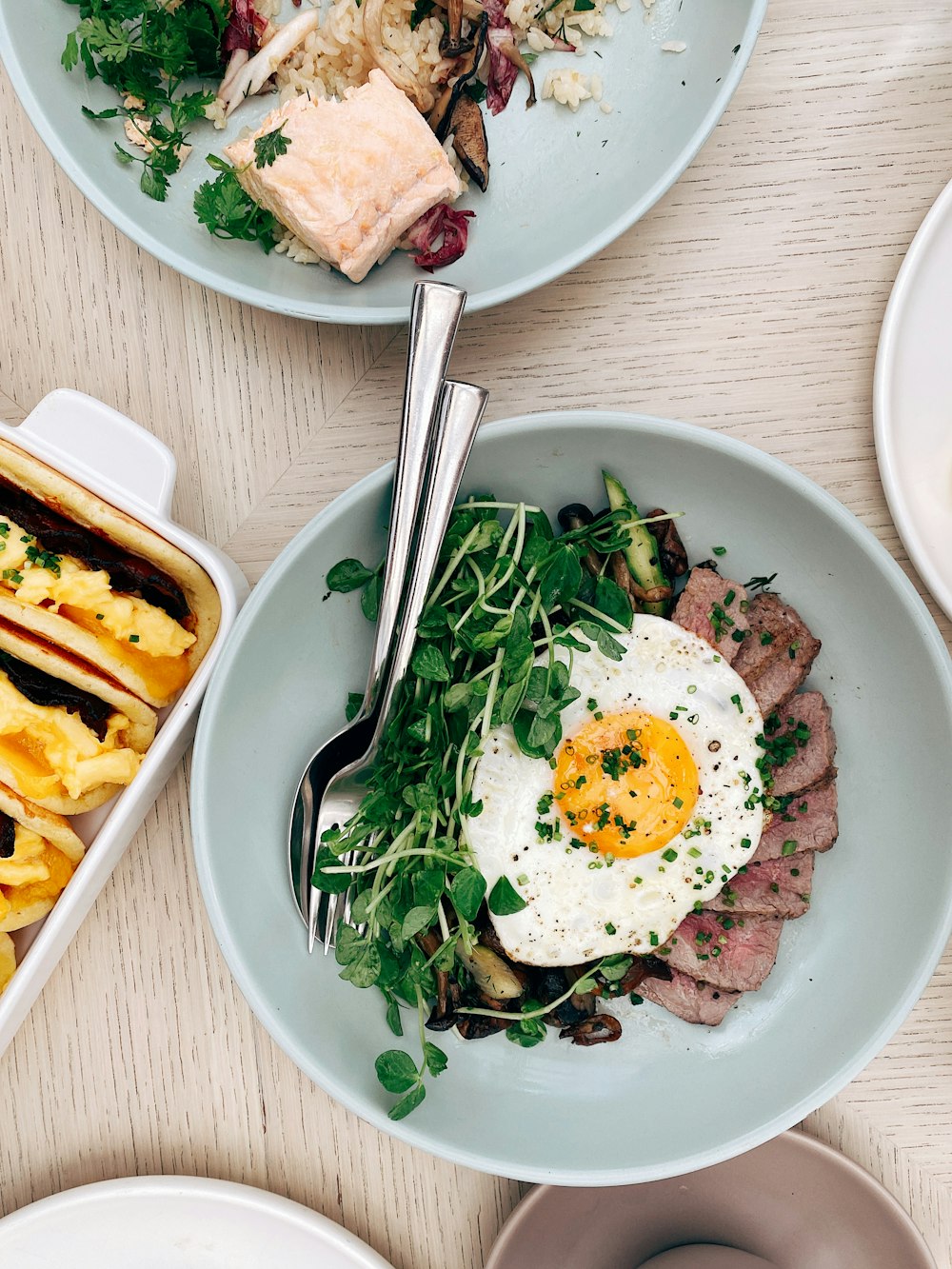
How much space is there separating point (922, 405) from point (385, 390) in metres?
0.96

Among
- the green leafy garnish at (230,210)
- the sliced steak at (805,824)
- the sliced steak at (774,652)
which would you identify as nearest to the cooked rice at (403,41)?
the green leafy garnish at (230,210)

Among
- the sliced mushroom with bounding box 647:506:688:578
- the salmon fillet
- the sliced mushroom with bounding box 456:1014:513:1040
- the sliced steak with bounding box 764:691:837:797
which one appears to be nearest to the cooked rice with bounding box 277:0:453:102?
the salmon fillet

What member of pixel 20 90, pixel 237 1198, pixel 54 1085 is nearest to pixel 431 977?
pixel 237 1198

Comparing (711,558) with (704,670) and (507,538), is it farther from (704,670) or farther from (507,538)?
(507,538)

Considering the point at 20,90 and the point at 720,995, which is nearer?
the point at 20,90

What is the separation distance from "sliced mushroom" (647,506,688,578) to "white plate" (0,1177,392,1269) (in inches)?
54.2

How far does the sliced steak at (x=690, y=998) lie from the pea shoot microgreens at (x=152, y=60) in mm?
1633

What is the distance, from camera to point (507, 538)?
1.57 m

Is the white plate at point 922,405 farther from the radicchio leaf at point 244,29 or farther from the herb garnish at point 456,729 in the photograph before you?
the radicchio leaf at point 244,29

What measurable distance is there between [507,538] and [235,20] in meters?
1.02

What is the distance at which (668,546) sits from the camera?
166cm

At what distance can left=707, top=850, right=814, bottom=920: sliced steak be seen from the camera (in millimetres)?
1660

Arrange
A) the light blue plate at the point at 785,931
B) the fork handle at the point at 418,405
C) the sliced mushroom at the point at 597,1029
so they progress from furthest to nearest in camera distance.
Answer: the sliced mushroom at the point at 597,1029, the light blue plate at the point at 785,931, the fork handle at the point at 418,405

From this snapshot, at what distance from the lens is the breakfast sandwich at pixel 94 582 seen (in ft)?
4.82
